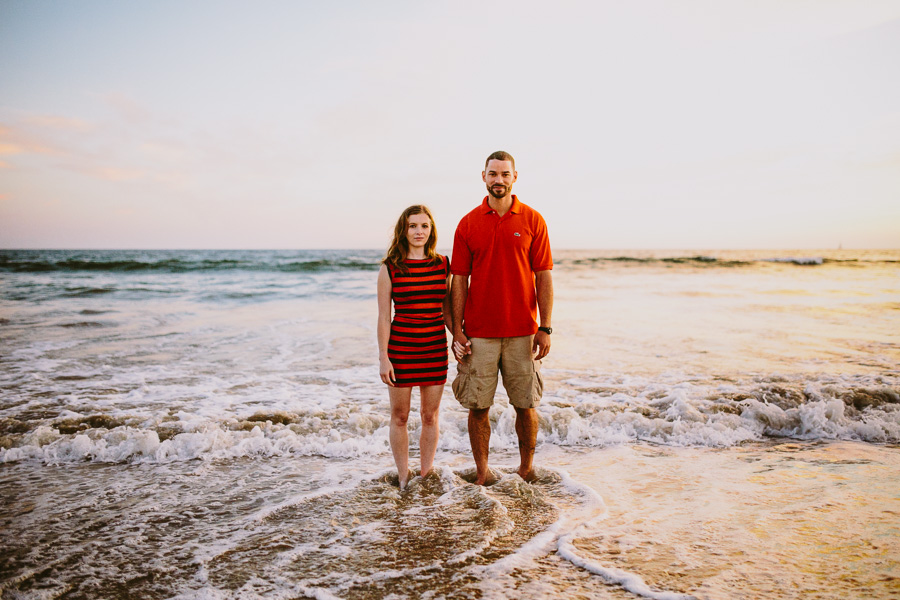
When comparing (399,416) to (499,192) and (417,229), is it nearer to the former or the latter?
(417,229)

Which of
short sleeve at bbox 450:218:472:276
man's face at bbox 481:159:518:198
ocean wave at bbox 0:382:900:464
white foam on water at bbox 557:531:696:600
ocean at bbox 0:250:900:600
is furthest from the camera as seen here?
ocean wave at bbox 0:382:900:464

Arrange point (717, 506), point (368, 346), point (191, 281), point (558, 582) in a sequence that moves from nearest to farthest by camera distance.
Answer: point (558, 582) < point (717, 506) < point (368, 346) < point (191, 281)

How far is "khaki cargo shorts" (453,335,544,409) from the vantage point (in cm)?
397

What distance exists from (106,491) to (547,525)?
141 inches

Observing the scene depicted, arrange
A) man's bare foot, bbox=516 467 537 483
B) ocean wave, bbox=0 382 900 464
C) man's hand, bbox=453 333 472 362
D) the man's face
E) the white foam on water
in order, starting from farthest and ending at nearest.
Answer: ocean wave, bbox=0 382 900 464 < man's bare foot, bbox=516 467 537 483 < man's hand, bbox=453 333 472 362 < the man's face < the white foam on water

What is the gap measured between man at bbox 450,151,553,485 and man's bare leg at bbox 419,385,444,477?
0.17 metres

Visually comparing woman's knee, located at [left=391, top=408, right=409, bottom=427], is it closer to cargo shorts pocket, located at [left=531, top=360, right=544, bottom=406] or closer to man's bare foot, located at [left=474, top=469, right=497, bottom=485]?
man's bare foot, located at [left=474, top=469, right=497, bottom=485]

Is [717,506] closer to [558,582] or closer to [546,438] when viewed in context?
[558,582]

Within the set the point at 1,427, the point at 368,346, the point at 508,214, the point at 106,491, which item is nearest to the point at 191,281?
the point at 368,346

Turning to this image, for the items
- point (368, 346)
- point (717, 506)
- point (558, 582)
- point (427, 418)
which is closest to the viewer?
point (558, 582)

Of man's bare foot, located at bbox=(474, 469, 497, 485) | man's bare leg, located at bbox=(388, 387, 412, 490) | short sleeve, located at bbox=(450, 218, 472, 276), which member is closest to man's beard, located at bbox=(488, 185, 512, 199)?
short sleeve, located at bbox=(450, 218, 472, 276)

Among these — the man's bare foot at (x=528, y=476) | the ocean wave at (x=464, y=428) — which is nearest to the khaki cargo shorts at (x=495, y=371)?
the man's bare foot at (x=528, y=476)

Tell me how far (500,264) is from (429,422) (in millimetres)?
1407

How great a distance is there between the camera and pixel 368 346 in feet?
33.3
